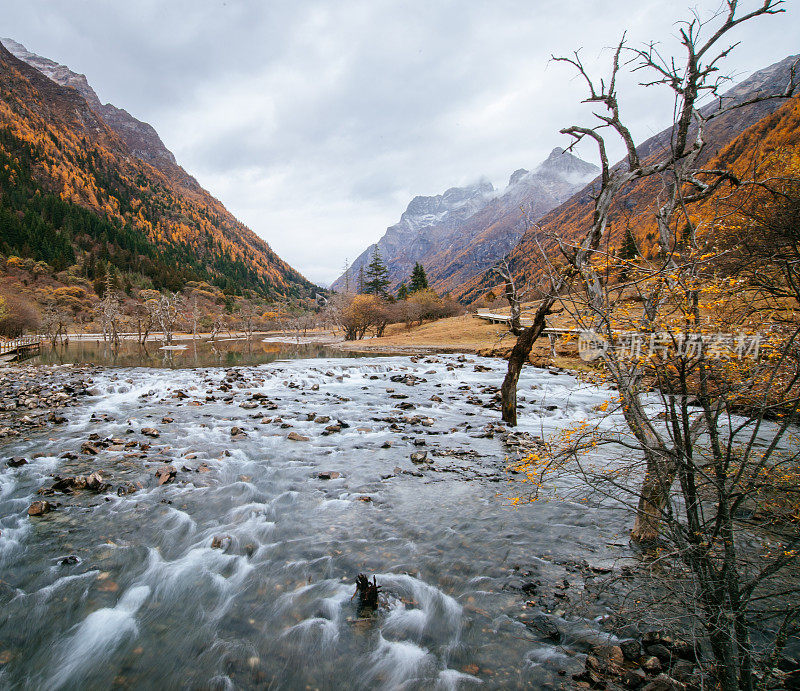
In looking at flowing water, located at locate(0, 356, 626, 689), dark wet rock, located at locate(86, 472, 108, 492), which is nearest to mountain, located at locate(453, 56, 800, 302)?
flowing water, located at locate(0, 356, 626, 689)

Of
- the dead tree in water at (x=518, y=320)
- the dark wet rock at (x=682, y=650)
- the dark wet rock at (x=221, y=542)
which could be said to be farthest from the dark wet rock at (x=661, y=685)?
the dead tree in water at (x=518, y=320)

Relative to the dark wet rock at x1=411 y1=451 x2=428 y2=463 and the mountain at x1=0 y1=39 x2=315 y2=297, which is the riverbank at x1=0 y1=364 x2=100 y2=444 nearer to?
the dark wet rock at x1=411 y1=451 x2=428 y2=463

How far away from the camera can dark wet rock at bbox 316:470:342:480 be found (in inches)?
325

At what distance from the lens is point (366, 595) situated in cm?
460

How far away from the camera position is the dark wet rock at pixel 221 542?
5.84 metres

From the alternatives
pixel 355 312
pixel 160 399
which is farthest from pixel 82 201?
pixel 160 399

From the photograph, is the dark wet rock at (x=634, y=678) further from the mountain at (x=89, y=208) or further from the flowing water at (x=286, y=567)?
the mountain at (x=89, y=208)

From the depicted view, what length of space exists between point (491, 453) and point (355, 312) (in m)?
47.7

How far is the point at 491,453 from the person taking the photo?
970 centimetres

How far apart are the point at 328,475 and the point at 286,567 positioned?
3.04 m

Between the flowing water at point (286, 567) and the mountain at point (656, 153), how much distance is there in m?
2.57

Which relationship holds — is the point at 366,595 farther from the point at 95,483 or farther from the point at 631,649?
the point at 95,483

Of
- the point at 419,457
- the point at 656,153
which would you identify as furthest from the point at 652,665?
the point at 419,457

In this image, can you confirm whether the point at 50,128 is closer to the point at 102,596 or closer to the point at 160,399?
the point at 160,399
